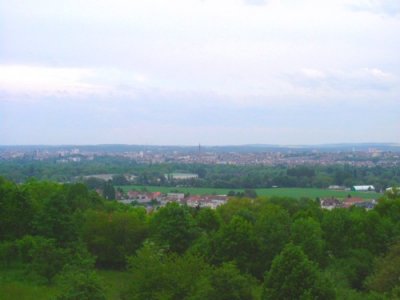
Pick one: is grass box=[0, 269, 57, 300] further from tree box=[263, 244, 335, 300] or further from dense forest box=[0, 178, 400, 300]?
tree box=[263, 244, 335, 300]

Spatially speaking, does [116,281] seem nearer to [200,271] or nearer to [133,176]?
[200,271]

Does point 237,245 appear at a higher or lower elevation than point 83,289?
lower

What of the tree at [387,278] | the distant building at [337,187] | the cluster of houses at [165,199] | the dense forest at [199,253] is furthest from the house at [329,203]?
the tree at [387,278]

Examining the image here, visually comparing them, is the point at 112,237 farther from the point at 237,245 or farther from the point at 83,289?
the point at 83,289


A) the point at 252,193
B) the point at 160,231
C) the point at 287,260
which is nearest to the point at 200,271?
the point at 287,260

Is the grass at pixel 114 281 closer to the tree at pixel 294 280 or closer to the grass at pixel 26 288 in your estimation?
the grass at pixel 26 288

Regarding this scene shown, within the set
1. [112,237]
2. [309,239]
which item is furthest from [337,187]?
[309,239]
